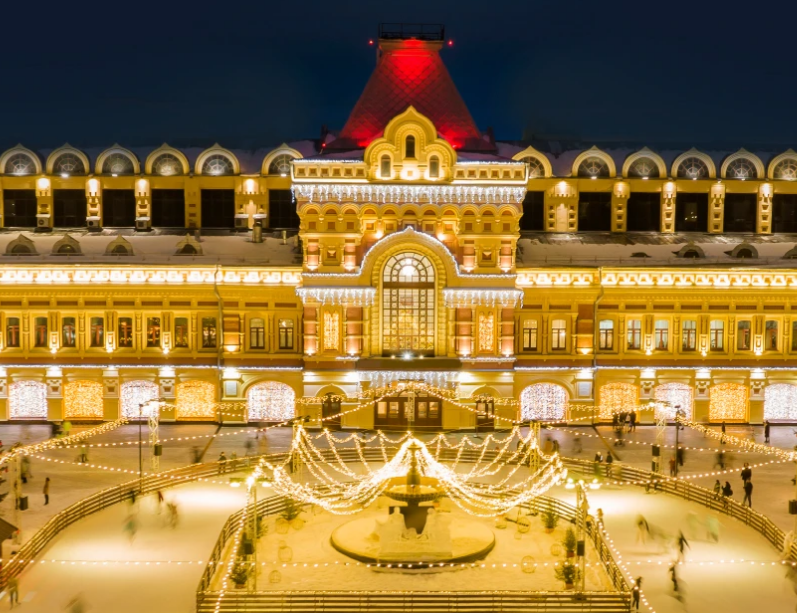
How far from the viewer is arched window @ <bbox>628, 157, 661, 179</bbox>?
214 feet

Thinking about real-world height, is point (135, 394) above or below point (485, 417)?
above

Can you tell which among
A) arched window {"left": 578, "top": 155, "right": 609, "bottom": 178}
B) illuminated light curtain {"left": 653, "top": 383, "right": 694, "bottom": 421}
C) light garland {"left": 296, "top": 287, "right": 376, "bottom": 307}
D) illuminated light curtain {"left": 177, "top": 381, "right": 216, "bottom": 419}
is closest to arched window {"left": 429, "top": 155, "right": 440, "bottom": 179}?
light garland {"left": 296, "top": 287, "right": 376, "bottom": 307}

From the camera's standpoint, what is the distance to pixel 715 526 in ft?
120

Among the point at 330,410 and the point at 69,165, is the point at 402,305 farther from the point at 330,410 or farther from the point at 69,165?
the point at 69,165

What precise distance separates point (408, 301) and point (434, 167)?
27.1ft

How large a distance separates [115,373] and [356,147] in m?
20.9

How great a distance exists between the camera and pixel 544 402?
5688cm

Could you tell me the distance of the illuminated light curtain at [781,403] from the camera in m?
57.3

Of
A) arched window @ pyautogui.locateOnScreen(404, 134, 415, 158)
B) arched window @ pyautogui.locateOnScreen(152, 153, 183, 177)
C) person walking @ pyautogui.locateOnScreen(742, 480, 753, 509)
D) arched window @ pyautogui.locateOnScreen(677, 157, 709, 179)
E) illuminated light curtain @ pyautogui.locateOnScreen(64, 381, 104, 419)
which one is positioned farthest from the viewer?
arched window @ pyautogui.locateOnScreen(677, 157, 709, 179)

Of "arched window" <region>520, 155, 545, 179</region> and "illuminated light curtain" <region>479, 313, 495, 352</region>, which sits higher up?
"arched window" <region>520, 155, 545, 179</region>

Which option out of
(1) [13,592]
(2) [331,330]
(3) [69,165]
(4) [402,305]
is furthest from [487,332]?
(3) [69,165]

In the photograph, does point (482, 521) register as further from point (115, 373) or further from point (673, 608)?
point (115, 373)

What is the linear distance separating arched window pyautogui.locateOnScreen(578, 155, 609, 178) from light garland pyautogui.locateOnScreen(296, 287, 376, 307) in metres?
20.8

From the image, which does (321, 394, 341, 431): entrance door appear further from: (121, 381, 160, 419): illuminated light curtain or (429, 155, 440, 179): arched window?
(429, 155, 440, 179): arched window
